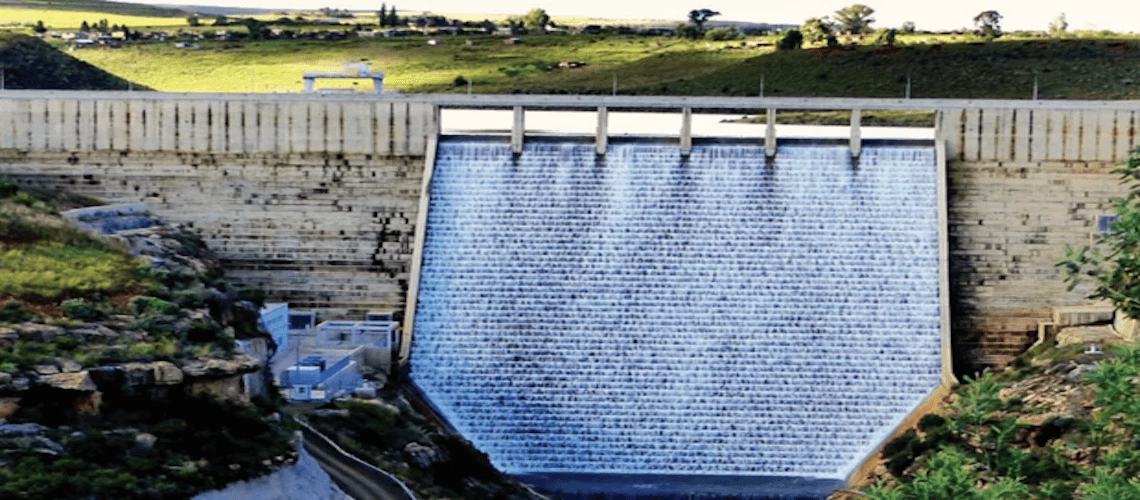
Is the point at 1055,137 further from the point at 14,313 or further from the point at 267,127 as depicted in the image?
the point at 14,313

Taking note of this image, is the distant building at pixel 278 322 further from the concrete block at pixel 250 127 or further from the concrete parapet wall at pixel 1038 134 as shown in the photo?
the concrete parapet wall at pixel 1038 134

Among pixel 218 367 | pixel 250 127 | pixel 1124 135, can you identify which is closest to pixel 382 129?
pixel 250 127

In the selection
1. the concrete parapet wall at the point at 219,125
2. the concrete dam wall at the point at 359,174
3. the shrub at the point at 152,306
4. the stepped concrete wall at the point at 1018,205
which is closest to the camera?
the shrub at the point at 152,306

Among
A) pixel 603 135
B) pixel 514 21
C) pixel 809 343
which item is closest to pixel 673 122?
pixel 603 135

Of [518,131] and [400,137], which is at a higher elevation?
[518,131]

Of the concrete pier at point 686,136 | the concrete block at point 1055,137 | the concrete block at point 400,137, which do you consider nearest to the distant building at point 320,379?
the concrete block at point 400,137
